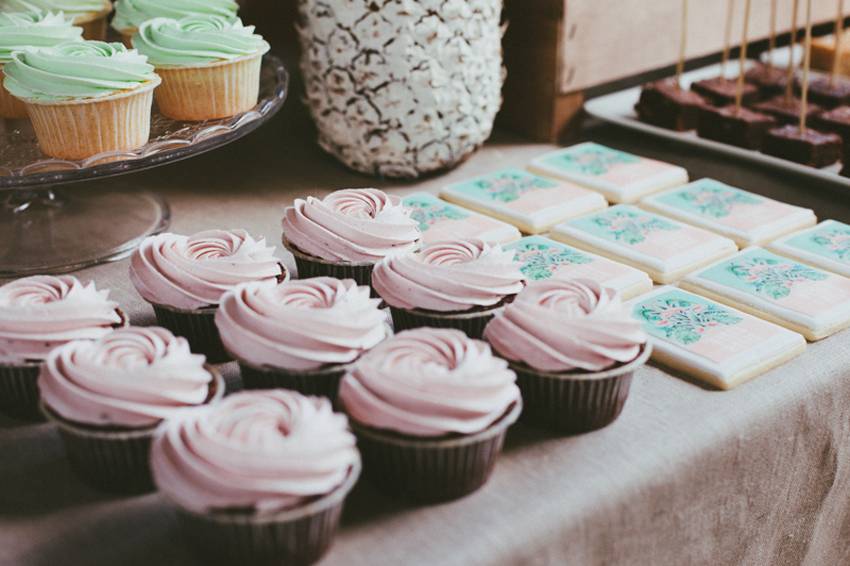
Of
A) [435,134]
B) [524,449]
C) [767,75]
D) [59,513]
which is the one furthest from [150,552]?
[767,75]

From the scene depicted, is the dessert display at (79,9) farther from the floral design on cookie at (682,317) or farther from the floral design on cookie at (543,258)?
the floral design on cookie at (682,317)

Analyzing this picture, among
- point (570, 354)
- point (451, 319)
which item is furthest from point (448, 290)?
point (570, 354)

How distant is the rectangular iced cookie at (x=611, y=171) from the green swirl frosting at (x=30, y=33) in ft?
2.84

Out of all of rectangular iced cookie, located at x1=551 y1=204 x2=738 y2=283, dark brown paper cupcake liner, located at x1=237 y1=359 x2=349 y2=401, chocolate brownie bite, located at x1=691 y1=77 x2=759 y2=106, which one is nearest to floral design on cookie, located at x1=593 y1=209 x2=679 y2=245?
rectangular iced cookie, located at x1=551 y1=204 x2=738 y2=283

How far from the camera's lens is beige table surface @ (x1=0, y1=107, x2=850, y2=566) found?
2.90ft

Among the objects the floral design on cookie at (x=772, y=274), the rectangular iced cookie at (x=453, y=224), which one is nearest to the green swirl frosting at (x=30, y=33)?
the rectangular iced cookie at (x=453, y=224)

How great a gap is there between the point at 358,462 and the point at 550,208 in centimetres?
84

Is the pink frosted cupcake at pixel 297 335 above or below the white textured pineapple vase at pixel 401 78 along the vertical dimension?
below

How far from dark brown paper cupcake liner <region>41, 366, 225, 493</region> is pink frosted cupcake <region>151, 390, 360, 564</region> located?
71 mm

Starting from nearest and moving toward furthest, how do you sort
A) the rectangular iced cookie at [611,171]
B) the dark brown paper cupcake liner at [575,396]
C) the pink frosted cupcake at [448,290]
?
the dark brown paper cupcake liner at [575,396] → the pink frosted cupcake at [448,290] → the rectangular iced cookie at [611,171]

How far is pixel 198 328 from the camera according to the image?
1142 mm

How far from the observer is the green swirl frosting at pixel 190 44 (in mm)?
1433

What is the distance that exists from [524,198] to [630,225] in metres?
0.20

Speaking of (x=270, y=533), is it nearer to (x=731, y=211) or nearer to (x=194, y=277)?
(x=194, y=277)
